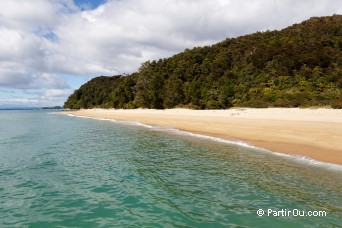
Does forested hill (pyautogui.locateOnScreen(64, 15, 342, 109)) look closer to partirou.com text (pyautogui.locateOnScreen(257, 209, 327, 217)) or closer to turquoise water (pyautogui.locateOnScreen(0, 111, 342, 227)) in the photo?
turquoise water (pyautogui.locateOnScreen(0, 111, 342, 227))

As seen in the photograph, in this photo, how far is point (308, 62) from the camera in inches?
2434

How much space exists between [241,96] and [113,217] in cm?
5467

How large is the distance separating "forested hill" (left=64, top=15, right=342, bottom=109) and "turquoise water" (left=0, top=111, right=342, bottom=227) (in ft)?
92.2

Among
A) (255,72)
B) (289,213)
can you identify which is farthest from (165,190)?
(255,72)

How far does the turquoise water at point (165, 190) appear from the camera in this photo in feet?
22.9

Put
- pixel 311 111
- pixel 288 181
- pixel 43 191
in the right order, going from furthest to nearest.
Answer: pixel 311 111, pixel 288 181, pixel 43 191

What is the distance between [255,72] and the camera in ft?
217

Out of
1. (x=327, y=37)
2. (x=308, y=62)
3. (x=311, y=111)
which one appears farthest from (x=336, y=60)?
(x=311, y=111)

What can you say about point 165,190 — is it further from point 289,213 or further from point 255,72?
point 255,72

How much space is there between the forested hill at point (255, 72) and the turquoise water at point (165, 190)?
92.2ft

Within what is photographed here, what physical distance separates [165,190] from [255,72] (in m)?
61.8

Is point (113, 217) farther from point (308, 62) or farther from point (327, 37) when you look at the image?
point (327, 37)

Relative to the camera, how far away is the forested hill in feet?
170

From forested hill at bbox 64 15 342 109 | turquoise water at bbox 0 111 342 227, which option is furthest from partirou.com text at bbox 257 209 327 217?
forested hill at bbox 64 15 342 109
